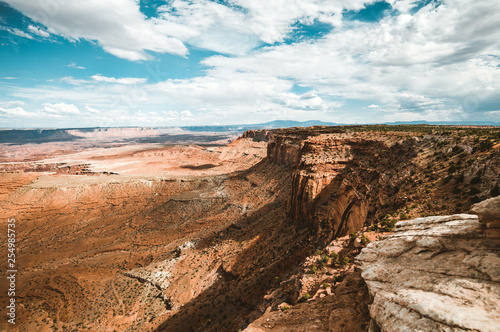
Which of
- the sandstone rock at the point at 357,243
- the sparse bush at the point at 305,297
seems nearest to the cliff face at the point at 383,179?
the sandstone rock at the point at 357,243

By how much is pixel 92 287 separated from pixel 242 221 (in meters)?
24.6

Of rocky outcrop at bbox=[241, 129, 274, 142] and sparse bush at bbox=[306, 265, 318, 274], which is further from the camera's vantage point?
rocky outcrop at bbox=[241, 129, 274, 142]

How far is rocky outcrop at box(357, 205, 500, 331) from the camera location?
6.92 meters

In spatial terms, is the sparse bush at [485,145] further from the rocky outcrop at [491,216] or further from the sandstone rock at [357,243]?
the rocky outcrop at [491,216]

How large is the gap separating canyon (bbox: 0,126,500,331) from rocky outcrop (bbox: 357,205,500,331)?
123 mm

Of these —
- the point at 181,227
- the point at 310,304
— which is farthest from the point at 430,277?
the point at 181,227

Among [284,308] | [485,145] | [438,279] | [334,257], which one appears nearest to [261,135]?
[485,145]

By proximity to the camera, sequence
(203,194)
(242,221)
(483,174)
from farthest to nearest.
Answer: (203,194) → (242,221) → (483,174)

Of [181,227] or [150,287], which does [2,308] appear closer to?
[150,287]

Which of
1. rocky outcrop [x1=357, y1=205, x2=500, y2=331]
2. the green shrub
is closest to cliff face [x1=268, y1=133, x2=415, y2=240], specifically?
rocky outcrop [x1=357, y1=205, x2=500, y2=331]

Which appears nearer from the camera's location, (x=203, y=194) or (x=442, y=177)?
(x=442, y=177)

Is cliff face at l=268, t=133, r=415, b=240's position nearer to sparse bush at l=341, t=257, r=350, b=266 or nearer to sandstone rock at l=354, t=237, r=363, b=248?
sandstone rock at l=354, t=237, r=363, b=248

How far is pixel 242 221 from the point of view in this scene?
42.2 meters

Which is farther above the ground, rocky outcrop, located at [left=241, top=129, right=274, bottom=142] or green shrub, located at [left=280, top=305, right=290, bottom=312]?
rocky outcrop, located at [left=241, top=129, right=274, bottom=142]
